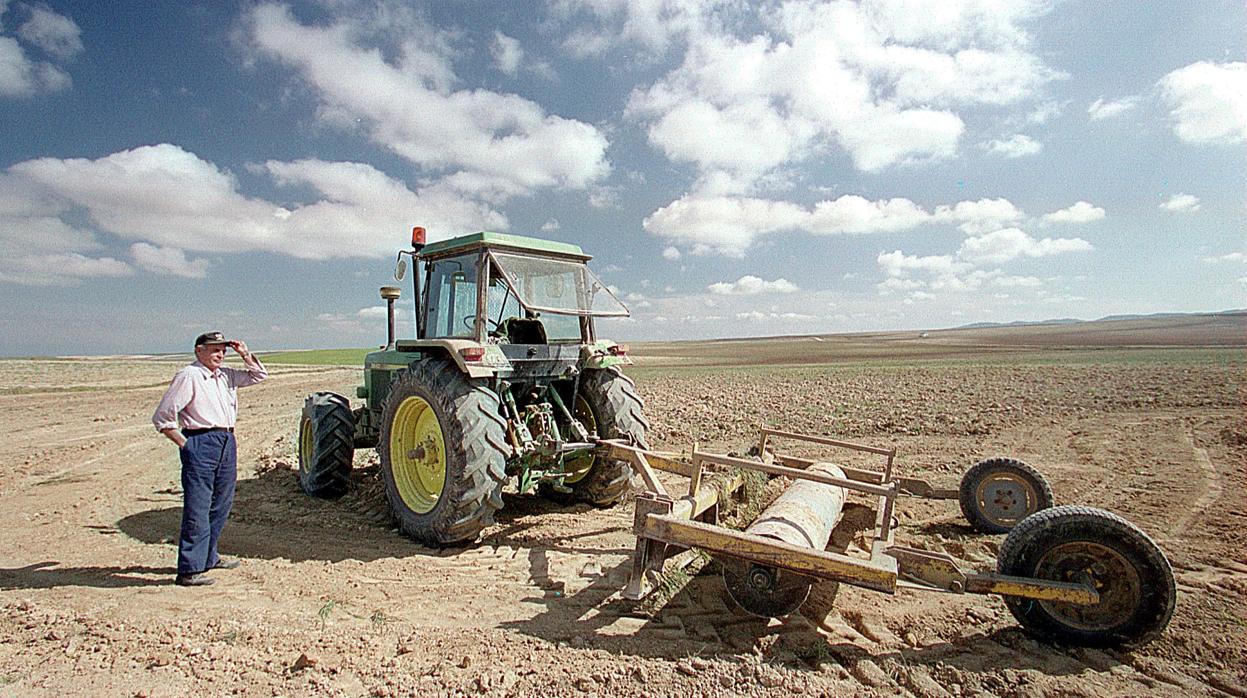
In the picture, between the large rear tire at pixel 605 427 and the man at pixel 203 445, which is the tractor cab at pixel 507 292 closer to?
the large rear tire at pixel 605 427

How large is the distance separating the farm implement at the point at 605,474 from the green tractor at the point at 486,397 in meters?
0.02

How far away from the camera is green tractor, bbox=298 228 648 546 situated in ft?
15.2

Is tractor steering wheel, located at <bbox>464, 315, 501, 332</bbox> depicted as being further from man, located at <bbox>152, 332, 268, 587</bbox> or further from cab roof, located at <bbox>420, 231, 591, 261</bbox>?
man, located at <bbox>152, 332, 268, 587</bbox>

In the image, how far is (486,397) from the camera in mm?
4703

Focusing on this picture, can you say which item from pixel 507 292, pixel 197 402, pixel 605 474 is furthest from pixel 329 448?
pixel 605 474

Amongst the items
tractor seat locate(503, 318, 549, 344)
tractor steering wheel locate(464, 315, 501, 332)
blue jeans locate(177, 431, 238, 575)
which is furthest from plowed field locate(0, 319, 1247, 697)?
tractor steering wheel locate(464, 315, 501, 332)

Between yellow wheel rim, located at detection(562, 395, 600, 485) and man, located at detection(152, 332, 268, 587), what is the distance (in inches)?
104

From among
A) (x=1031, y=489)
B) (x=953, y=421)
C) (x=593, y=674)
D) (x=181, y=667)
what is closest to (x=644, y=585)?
(x=593, y=674)

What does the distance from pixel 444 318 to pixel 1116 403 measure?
14.2m

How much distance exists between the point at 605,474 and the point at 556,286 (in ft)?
6.00

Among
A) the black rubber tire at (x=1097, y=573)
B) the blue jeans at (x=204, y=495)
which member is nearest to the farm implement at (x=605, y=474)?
the black rubber tire at (x=1097, y=573)

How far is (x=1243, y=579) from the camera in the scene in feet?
13.3

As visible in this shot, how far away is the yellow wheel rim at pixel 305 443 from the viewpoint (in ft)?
21.6

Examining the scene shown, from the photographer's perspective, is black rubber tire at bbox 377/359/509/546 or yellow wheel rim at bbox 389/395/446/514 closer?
black rubber tire at bbox 377/359/509/546
